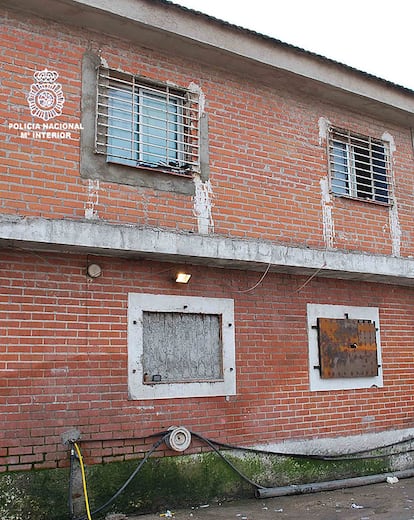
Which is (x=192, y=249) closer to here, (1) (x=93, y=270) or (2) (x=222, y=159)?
(1) (x=93, y=270)

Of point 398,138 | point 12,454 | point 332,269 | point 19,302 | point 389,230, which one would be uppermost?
point 398,138

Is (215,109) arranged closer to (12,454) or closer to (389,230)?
(389,230)

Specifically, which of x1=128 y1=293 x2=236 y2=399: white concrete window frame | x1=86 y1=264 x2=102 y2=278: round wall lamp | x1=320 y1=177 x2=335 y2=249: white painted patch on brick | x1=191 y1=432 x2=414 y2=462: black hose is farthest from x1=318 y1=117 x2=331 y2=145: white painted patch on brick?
x1=191 y1=432 x2=414 y2=462: black hose

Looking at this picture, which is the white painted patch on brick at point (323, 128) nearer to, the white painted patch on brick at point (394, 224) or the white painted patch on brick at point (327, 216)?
the white painted patch on brick at point (327, 216)

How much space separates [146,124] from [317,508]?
5398 mm

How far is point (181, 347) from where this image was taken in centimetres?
769

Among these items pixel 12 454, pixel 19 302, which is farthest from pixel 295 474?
pixel 19 302

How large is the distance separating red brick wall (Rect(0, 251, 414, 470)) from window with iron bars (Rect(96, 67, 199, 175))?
1.38 metres

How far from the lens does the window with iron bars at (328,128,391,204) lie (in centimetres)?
950

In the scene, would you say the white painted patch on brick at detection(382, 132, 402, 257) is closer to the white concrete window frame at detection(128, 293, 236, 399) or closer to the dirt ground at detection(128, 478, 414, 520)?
the white concrete window frame at detection(128, 293, 236, 399)

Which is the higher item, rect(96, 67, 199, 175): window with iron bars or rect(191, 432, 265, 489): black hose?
rect(96, 67, 199, 175): window with iron bars

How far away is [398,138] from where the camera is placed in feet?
34.2

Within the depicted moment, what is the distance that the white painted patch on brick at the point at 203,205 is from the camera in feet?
25.5

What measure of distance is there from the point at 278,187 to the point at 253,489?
424cm
